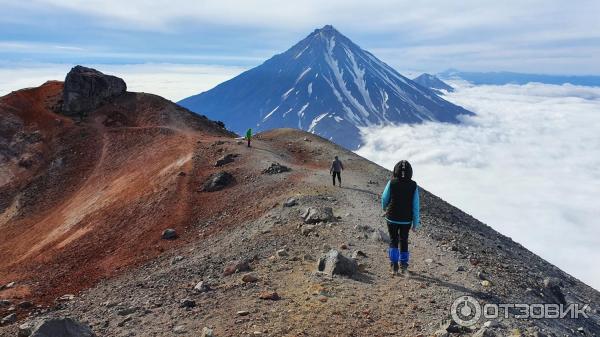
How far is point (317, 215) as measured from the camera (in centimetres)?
1762

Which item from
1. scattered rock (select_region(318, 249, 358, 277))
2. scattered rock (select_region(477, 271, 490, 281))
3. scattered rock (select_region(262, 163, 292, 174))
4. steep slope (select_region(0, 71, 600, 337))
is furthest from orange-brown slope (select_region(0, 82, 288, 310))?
scattered rock (select_region(477, 271, 490, 281))

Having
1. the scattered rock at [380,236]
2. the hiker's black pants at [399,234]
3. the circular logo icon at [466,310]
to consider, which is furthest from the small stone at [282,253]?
the circular logo icon at [466,310]

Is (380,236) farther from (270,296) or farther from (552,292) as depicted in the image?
(552,292)

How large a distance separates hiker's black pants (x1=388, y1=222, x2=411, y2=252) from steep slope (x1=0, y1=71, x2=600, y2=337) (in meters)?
0.92

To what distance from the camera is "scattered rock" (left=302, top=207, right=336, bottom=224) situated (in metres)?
17.5

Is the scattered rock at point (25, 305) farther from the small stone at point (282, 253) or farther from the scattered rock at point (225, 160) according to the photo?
the scattered rock at point (225, 160)

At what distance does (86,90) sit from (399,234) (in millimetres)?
42281

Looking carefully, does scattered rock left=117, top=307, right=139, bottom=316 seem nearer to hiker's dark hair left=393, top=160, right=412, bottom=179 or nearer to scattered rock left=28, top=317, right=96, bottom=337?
scattered rock left=28, top=317, right=96, bottom=337

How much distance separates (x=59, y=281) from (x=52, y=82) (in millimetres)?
40906

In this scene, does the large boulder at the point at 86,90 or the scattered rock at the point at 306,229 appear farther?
the large boulder at the point at 86,90

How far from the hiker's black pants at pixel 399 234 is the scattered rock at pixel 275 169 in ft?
52.8

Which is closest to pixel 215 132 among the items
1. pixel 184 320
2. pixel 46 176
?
pixel 46 176

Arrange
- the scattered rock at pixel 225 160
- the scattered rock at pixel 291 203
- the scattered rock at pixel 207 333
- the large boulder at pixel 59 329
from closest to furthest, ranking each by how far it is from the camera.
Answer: the large boulder at pixel 59 329
the scattered rock at pixel 207 333
the scattered rock at pixel 291 203
the scattered rock at pixel 225 160

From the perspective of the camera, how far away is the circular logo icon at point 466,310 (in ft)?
31.2
